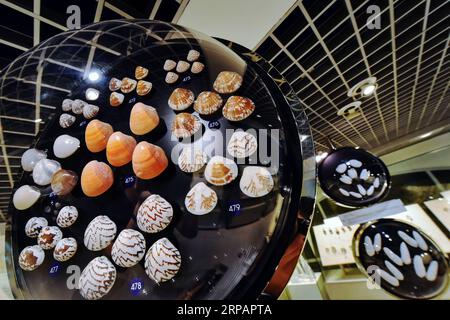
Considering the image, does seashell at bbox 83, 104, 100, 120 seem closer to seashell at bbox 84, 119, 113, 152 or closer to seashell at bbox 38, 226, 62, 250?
seashell at bbox 84, 119, 113, 152

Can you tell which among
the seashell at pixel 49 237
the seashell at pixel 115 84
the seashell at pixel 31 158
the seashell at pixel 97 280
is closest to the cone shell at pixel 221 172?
the seashell at pixel 97 280

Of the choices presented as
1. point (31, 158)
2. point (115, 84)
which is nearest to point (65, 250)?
point (31, 158)

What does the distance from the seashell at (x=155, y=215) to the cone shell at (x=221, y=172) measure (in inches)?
4.1

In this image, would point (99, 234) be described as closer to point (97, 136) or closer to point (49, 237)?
point (49, 237)

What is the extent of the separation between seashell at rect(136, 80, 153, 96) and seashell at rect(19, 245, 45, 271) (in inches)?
18.7

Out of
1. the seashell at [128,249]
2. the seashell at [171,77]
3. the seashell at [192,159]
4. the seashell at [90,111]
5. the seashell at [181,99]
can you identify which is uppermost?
the seashell at [171,77]

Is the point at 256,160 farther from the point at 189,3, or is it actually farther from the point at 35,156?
the point at 189,3

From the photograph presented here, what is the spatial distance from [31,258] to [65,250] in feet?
0.39

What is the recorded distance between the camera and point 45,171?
0.63 meters

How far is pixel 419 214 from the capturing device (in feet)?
8.36

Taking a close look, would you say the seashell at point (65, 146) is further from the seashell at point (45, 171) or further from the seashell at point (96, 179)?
the seashell at point (96, 179)

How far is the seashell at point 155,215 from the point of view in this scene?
0.43 m

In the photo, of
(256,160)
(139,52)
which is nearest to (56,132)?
(139,52)

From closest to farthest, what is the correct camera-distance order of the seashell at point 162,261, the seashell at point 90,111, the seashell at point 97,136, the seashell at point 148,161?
1. the seashell at point 162,261
2. the seashell at point 148,161
3. the seashell at point 97,136
4. the seashell at point 90,111
